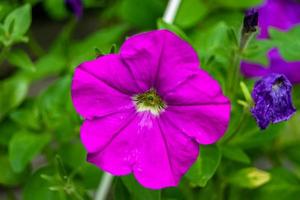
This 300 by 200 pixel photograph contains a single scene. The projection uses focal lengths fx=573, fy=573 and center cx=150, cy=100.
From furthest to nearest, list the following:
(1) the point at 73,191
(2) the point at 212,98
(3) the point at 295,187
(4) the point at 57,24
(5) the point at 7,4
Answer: (4) the point at 57,24 → (5) the point at 7,4 → (3) the point at 295,187 → (1) the point at 73,191 → (2) the point at 212,98

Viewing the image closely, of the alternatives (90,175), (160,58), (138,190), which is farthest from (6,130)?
(160,58)

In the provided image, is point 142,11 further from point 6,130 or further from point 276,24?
point 6,130

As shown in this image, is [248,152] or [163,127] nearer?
[163,127]

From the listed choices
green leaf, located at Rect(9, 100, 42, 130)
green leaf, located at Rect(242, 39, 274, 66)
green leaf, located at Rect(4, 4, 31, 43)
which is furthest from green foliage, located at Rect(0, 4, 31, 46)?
green leaf, located at Rect(242, 39, 274, 66)

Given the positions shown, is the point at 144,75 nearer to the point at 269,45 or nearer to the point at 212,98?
the point at 212,98

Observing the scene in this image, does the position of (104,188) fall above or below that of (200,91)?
below

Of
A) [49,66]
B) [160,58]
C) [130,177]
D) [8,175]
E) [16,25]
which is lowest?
[8,175]

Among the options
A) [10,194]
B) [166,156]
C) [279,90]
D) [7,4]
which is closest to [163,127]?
[166,156]
